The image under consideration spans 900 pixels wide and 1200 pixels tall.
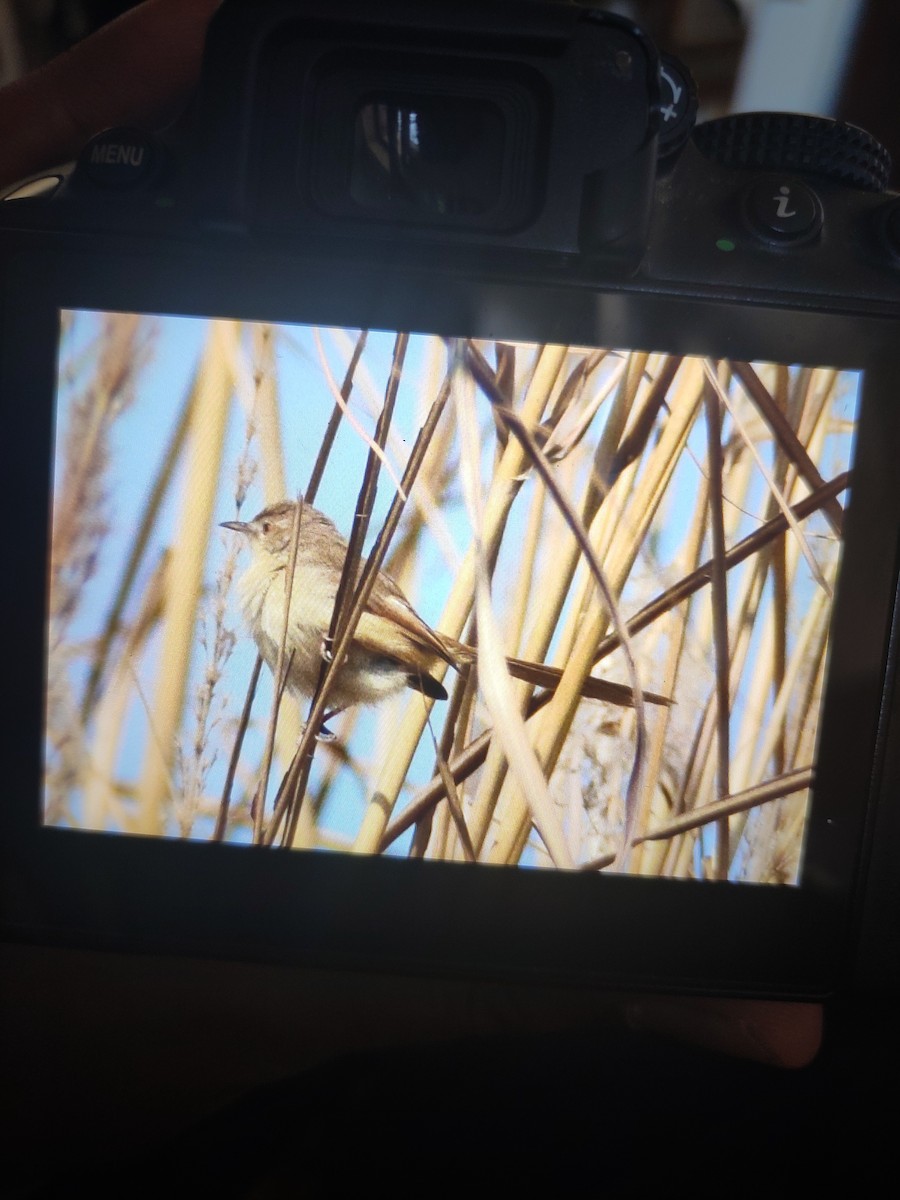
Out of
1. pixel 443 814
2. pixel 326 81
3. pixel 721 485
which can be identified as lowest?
pixel 443 814

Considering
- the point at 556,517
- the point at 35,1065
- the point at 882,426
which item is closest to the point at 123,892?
the point at 35,1065

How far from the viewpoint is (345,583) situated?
0.26m

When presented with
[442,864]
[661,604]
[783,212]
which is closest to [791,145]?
[783,212]

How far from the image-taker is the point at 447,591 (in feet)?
0.83

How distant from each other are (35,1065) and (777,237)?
1.25 ft

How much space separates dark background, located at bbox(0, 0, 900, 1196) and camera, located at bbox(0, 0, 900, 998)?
0.07 m

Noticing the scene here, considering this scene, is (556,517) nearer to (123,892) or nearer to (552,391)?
(552,391)

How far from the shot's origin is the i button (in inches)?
9.8

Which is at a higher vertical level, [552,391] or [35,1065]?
[552,391]

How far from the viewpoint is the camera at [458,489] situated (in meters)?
0.25

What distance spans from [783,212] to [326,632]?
0.20m

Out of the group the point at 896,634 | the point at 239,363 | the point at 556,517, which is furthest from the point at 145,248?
the point at 896,634

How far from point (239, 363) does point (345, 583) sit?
8 cm

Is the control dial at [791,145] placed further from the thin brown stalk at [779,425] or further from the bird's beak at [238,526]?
the bird's beak at [238,526]
